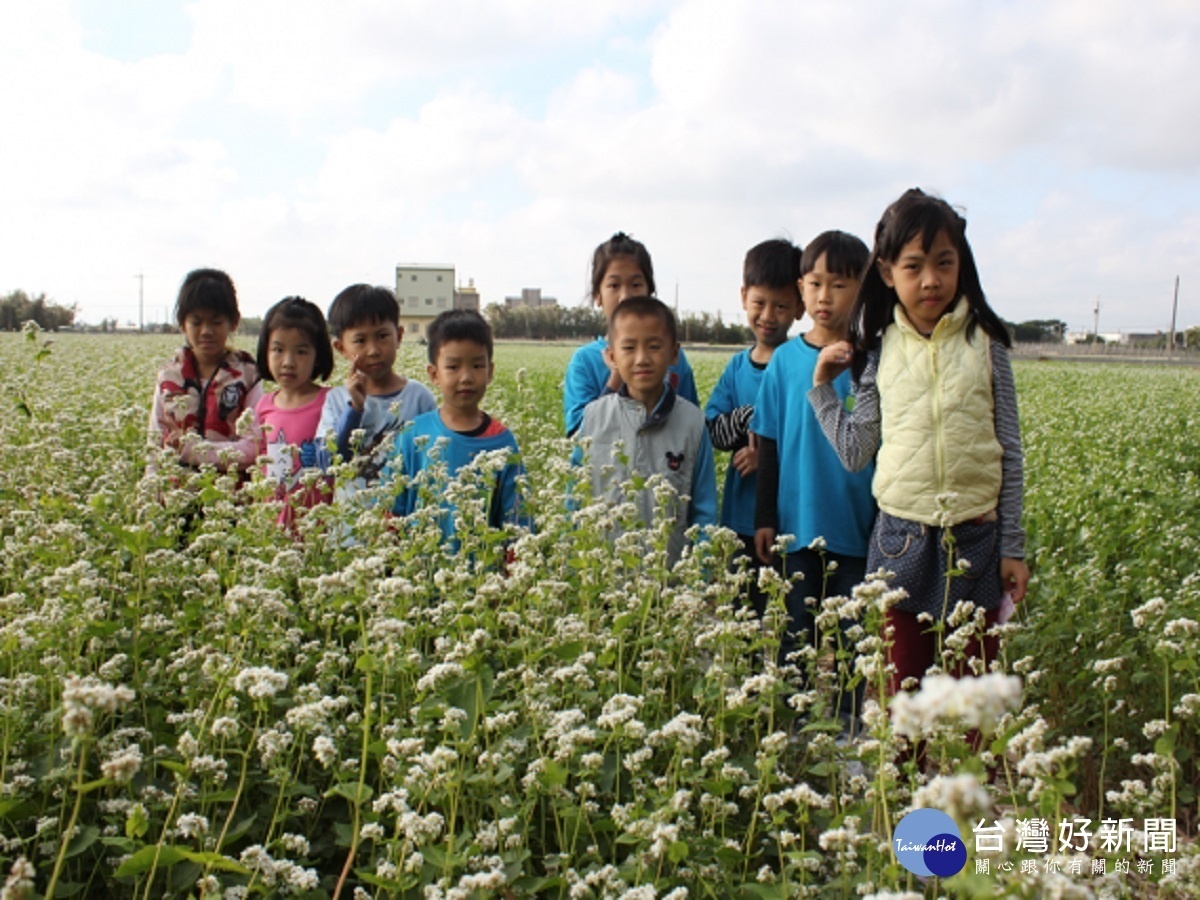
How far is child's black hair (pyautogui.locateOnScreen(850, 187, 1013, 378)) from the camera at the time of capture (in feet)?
11.3

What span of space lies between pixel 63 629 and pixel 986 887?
8.68ft

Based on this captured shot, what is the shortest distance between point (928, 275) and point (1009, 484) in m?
0.86

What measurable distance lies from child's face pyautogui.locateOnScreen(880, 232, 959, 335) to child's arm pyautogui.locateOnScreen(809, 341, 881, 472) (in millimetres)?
340

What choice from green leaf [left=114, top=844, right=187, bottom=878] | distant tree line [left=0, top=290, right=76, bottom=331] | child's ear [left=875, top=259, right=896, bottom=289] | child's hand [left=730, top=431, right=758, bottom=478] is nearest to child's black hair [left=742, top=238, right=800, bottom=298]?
child's hand [left=730, top=431, right=758, bottom=478]

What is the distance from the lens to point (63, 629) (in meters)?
2.75

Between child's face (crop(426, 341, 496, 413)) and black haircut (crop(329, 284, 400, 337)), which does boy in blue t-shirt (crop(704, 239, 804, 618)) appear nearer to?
child's face (crop(426, 341, 496, 413))

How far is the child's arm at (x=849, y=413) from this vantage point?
3807mm

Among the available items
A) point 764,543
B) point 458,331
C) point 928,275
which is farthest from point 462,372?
point 928,275

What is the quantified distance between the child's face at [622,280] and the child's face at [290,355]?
5.99ft

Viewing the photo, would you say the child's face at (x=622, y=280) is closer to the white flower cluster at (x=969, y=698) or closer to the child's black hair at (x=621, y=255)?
the child's black hair at (x=621, y=255)

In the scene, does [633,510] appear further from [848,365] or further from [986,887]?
[986,887]

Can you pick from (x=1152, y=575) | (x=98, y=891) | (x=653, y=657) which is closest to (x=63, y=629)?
(x=98, y=891)

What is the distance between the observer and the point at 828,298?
4359 millimetres

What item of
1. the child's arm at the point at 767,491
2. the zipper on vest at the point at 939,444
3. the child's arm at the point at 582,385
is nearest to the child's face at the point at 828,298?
the child's arm at the point at 767,491
